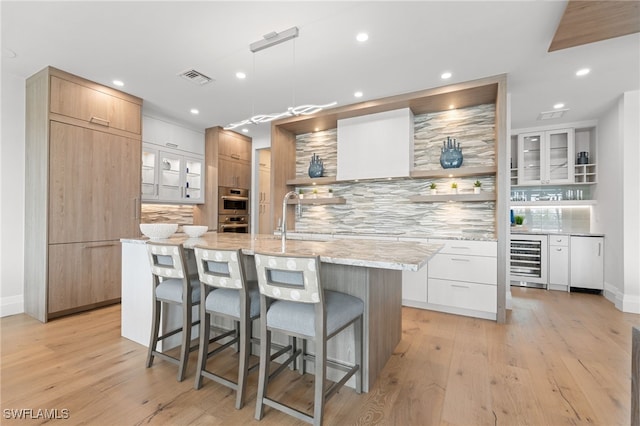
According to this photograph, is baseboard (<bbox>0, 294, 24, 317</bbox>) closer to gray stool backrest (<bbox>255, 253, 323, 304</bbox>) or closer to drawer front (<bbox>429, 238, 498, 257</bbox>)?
gray stool backrest (<bbox>255, 253, 323, 304</bbox>)

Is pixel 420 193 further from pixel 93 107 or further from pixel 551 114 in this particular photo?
pixel 93 107

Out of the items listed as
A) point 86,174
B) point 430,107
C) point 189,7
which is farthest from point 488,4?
point 86,174

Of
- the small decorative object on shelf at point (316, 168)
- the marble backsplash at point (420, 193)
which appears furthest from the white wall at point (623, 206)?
the small decorative object on shelf at point (316, 168)

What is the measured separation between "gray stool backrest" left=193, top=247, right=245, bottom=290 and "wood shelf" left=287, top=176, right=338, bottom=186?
9.20ft

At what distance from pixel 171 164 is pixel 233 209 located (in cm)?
132

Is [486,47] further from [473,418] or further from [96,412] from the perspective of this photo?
[96,412]

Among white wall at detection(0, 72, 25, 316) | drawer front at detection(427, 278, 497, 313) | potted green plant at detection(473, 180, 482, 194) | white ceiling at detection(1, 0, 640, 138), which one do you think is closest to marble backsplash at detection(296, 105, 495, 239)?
potted green plant at detection(473, 180, 482, 194)

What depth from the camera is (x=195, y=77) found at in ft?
10.8

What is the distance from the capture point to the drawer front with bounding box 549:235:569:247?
444 cm

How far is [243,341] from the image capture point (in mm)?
1737

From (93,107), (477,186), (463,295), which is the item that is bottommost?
(463,295)

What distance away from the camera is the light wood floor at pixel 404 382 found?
1647mm

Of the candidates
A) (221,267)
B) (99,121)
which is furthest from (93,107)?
(221,267)

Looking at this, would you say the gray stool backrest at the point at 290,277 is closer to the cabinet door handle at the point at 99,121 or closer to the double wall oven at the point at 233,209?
the cabinet door handle at the point at 99,121
